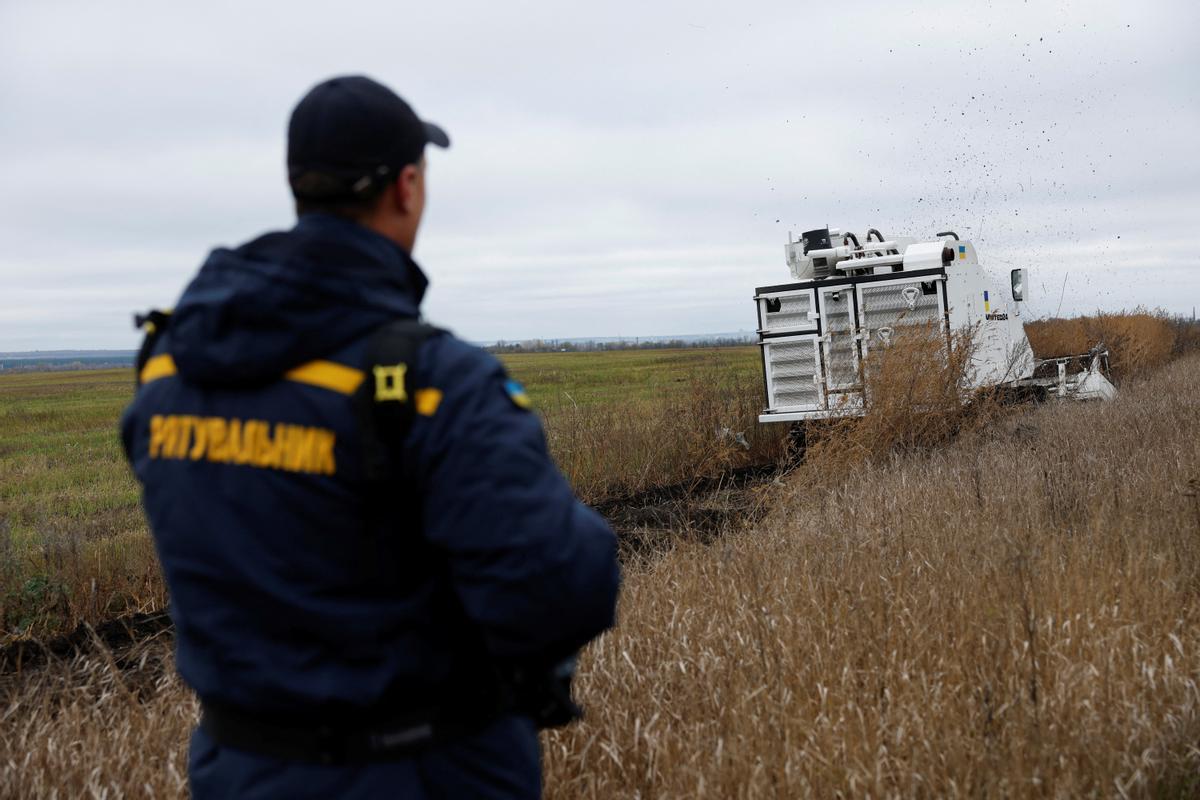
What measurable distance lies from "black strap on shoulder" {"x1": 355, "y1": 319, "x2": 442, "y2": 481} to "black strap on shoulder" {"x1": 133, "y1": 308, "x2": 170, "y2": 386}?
0.54 m

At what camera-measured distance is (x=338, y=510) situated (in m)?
1.76

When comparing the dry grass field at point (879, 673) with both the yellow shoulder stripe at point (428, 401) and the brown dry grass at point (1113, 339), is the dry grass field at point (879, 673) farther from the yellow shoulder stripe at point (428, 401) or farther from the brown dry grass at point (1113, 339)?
the brown dry grass at point (1113, 339)

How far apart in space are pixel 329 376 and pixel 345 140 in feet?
1.44

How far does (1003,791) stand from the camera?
10.8 ft

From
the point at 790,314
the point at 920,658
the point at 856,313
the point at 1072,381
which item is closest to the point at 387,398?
the point at 920,658

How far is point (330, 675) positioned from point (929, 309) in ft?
39.1

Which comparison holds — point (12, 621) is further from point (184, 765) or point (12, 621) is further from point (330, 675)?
point (330, 675)

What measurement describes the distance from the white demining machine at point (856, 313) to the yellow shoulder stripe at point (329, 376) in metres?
10.7

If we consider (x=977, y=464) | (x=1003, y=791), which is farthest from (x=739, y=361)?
(x=1003, y=791)

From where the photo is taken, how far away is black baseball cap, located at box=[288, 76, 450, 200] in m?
1.88

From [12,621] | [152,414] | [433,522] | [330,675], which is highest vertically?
[152,414]

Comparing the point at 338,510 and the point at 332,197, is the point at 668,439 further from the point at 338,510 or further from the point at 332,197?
the point at 338,510

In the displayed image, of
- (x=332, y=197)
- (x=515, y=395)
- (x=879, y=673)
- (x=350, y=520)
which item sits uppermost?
(x=332, y=197)

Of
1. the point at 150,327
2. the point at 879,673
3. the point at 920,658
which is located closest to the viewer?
the point at 150,327
